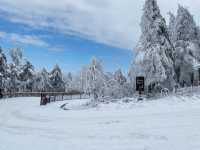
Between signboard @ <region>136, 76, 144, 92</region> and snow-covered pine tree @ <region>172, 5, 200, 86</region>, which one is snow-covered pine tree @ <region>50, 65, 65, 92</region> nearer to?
snow-covered pine tree @ <region>172, 5, 200, 86</region>

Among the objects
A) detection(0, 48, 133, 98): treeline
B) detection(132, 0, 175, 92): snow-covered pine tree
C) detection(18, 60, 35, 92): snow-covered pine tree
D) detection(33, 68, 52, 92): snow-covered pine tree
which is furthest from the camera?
detection(33, 68, 52, 92): snow-covered pine tree

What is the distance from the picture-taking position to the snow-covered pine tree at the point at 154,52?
118ft

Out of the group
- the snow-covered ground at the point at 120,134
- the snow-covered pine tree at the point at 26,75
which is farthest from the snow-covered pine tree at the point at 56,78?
the snow-covered ground at the point at 120,134

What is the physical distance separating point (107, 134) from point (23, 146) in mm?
3440

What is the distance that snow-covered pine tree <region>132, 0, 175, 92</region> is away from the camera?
1416 inches

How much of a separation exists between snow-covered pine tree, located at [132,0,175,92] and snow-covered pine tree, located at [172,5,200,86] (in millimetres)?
5710

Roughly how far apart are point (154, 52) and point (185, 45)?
9014 millimetres

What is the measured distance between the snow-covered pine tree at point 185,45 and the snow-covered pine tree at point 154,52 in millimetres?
5710

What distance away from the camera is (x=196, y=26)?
149 feet

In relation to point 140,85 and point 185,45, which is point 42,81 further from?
point 140,85

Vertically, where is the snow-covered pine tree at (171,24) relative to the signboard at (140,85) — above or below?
above

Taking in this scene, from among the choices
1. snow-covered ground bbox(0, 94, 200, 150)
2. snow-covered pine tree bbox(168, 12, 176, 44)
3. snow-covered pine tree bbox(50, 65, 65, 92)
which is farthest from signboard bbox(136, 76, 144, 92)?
snow-covered pine tree bbox(50, 65, 65, 92)

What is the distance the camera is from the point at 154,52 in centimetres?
3616

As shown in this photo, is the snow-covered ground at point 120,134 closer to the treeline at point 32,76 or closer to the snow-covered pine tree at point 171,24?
the snow-covered pine tree at point 171,24
